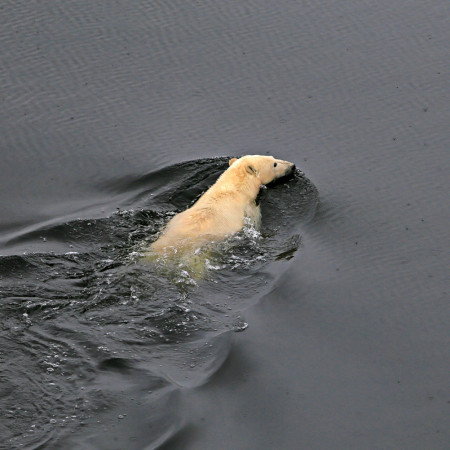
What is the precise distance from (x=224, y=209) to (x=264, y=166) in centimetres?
156

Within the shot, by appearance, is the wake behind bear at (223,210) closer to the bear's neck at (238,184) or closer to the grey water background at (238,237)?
the bear's neck at (238,184)

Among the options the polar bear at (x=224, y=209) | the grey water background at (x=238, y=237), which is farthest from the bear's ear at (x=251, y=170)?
the grey water background at (x=238, y=237)

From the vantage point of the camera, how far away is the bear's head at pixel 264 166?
15.9 meters

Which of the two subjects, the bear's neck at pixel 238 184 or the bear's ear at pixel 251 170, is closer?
the bear's neck at pixel 238 184

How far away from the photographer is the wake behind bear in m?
13.8

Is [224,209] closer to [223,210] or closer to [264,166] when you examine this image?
[223,210]

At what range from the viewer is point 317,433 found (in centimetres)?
1119

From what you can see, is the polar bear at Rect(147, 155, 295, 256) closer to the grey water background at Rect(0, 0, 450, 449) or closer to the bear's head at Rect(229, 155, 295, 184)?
the bear's head at Rect(229, 155, 295, 184)

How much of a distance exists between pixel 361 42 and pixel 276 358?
9.33m

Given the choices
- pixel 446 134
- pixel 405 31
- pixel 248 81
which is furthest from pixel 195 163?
pixel 405 31

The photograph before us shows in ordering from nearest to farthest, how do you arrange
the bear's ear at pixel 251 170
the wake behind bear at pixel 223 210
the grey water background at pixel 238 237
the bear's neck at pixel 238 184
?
the grey water background at pixel 238 237 < the wake behind bear at pixel 223 210 < the bear's neck at pixel 238 184 < the bear's ear at pixel 251 170

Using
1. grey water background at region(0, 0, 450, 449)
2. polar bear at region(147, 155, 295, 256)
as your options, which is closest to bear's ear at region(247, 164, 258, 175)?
polar bear at region(147, 155, 295, 256)

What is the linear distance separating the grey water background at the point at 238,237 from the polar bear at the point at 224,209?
0.32 meters

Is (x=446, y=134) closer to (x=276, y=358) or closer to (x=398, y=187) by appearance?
(x=398, y=187)
